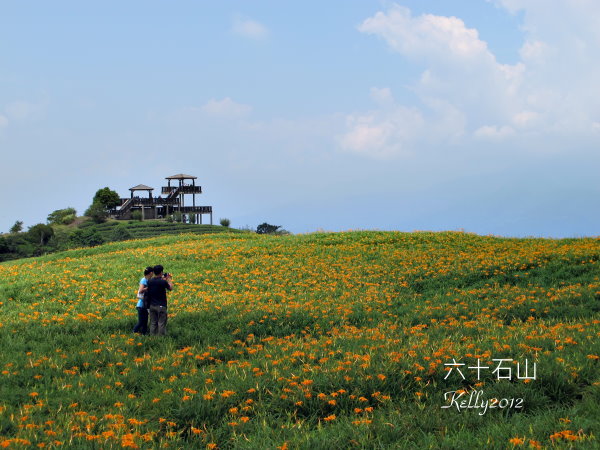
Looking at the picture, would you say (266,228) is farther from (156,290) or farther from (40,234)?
(156,290)

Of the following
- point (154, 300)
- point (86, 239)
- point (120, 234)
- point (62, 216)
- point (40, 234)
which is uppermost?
point (62, 216)

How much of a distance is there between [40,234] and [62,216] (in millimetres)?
15316

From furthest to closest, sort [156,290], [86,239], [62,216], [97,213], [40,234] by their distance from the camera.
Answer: [62,216], [97,213], [40,234], [86,239], [156,290]

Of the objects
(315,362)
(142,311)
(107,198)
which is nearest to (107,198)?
(107,198)

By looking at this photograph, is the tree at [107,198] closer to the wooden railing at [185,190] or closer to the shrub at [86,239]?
the wooden railing at [185,190]

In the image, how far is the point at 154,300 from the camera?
11.1 metres

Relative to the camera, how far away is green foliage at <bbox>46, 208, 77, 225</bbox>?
234ft

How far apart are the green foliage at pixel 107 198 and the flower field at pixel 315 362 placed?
62947 mm

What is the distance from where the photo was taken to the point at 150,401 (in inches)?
270

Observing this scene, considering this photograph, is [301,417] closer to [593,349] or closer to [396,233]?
[593,349]

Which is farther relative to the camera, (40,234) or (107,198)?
(107,198)

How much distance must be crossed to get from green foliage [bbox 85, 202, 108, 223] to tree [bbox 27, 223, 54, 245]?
349 inches

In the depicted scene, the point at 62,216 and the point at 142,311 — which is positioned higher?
the point at 62,216

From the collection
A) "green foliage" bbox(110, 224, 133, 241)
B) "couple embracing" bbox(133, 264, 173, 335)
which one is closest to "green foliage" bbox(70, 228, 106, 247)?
"green foliage" bbox(110, 224, 133, 241)
